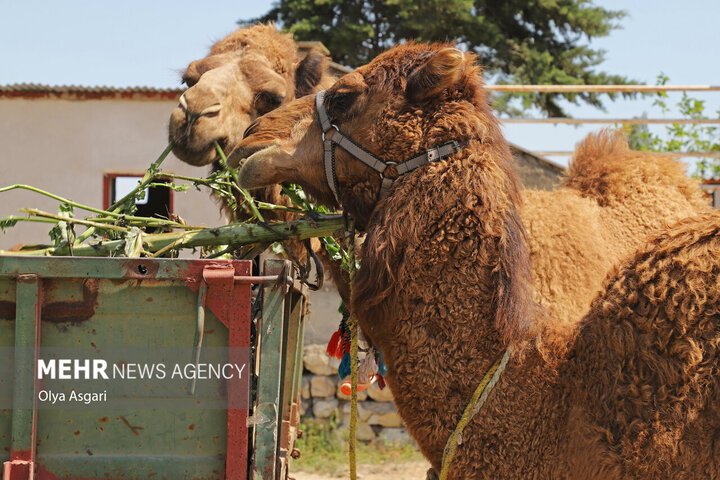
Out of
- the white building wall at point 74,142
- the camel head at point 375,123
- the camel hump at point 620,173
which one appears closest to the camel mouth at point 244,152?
the camel head at point 375,123

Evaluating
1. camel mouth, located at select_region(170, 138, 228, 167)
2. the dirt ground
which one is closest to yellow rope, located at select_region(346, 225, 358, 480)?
camel mouth, located at select_region(170, 138, 228, 167)

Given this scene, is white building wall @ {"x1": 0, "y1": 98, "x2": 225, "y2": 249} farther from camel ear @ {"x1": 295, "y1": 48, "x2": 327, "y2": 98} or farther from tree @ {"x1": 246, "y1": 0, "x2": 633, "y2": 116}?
tree @ {"x1": 246, "y1": 0, "x2": 633, "y2": 116}

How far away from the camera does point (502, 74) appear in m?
19.2

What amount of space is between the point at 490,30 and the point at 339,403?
43.0ft

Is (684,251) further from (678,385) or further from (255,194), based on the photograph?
(255,194)

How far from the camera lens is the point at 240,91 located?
4.73m

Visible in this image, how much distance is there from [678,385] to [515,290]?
2.02ft

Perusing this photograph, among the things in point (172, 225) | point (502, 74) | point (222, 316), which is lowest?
point (222, 316)

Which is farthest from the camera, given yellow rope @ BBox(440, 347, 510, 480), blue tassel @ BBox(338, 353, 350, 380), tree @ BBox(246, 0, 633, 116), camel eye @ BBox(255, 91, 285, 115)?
tree @ BBox(246, 0, 633, 116)

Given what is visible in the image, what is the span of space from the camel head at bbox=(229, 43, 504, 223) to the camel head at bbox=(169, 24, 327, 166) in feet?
3.88

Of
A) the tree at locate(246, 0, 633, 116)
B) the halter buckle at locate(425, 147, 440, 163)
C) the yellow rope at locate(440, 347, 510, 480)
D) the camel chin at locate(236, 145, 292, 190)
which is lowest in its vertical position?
the yellow rope at locate(440, 347, 510, 480)

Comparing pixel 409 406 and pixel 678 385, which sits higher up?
pixel 678 385

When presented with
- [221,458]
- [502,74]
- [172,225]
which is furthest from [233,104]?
[502,74]

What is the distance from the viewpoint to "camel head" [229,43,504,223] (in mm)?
2881
